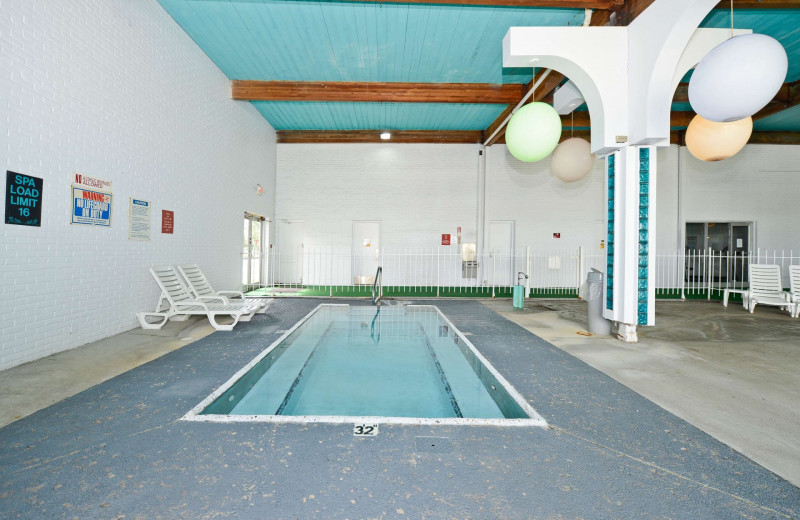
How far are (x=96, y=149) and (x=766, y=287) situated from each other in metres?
11.9

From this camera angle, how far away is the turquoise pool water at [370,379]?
3.19m

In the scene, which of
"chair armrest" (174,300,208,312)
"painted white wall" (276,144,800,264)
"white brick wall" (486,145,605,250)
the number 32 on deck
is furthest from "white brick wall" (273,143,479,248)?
the number 32 on deck

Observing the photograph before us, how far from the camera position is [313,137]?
11.6 meters

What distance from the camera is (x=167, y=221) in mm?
6070

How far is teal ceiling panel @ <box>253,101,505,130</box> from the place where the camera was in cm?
955

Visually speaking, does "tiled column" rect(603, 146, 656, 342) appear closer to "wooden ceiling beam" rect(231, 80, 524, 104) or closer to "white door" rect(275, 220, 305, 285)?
"wooden ceiling beam" rect(231, 80, 524, 104)

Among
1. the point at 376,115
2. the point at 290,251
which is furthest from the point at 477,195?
the point at 290,251

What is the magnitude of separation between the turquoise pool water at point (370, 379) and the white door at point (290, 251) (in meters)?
6.07

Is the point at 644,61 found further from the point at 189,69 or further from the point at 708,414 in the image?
the point at 189,69

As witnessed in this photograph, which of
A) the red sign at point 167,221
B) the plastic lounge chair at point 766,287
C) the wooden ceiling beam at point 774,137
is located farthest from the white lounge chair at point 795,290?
the red sign at point 167,221

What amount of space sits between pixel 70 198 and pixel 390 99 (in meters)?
6.40

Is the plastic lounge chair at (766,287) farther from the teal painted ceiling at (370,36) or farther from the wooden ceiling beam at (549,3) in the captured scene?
the wooden ceiling beam at (549,3)

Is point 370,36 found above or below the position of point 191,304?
above

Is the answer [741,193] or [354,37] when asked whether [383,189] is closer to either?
[354,37]
